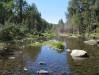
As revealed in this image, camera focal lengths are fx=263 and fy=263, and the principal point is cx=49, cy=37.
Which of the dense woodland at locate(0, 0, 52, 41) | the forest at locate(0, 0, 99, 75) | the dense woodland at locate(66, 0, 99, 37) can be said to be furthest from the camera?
the dense woodland at locate(66, 0, 99, 37)

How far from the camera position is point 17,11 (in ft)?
327

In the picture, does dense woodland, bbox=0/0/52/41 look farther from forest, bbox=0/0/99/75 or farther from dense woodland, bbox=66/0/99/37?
dense woodland, bbox=66/0/99/37

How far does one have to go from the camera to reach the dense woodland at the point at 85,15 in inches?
3553

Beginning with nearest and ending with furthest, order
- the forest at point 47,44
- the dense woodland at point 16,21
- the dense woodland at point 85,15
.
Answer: the forest at point 47,44 < the dense woodland at point 16,21 < the dense woodland at point 85,15

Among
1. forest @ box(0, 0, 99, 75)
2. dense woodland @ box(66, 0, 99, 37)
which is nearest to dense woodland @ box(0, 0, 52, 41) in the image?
forest @ box(0, 0, 99, 75)

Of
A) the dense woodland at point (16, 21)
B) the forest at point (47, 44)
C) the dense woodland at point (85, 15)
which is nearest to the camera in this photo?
the forest at point (47, 44)

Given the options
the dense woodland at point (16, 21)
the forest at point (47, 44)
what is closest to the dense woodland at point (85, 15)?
the forest at point (47, 44)

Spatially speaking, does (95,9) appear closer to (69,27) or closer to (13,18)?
(13,18)

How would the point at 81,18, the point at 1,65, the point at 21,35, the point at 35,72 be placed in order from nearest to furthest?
the point at 35,72 → the point at 1,65 → the point at 21,35 → the point at 81,18

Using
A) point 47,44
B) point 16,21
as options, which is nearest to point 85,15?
point 16,21

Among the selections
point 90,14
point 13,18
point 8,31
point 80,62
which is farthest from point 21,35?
point 80,62

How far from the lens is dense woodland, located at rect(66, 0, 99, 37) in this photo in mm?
90250

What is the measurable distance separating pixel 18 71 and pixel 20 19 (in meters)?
77.9

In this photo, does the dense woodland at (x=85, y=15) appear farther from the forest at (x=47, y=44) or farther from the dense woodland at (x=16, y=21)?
the dense woodland at (x=16, y=21)
